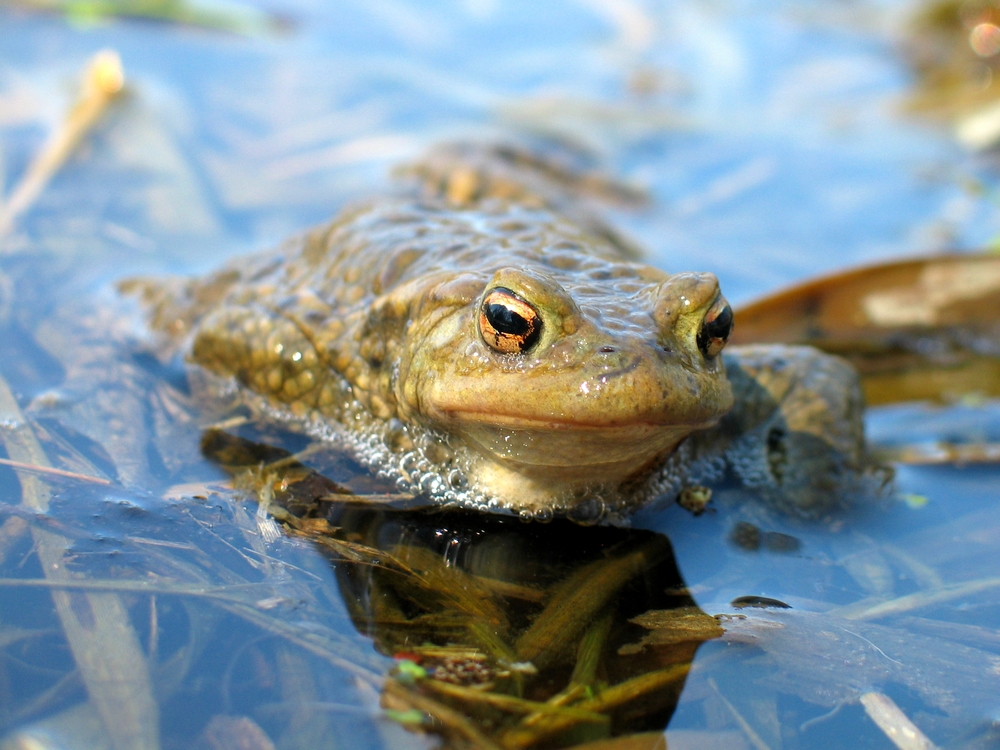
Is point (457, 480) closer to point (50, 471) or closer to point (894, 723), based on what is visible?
point (50, 471)

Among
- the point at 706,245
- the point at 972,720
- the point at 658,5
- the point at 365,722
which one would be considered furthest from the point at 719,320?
the point at 658,5

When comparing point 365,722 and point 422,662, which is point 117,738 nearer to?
point 365,722

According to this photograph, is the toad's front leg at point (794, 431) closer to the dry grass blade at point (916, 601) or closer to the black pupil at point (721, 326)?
the dry grass blade at point (916, 601)

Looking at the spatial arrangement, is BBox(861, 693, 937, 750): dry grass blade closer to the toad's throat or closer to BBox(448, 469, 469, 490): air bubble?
the toad's throat

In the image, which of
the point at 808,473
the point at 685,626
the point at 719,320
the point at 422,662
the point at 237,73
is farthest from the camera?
the point at 237,73

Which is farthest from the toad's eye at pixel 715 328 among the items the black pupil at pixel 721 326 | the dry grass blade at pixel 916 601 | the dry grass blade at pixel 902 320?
the dry grass blade at pixel 902 320

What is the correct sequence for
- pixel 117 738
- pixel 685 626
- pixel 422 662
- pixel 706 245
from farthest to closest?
pixel 706 245 < pixel 685 626 < pixel 422 662 < pixel 117 738

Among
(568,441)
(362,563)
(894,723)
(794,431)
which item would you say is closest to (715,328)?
(568,441)
